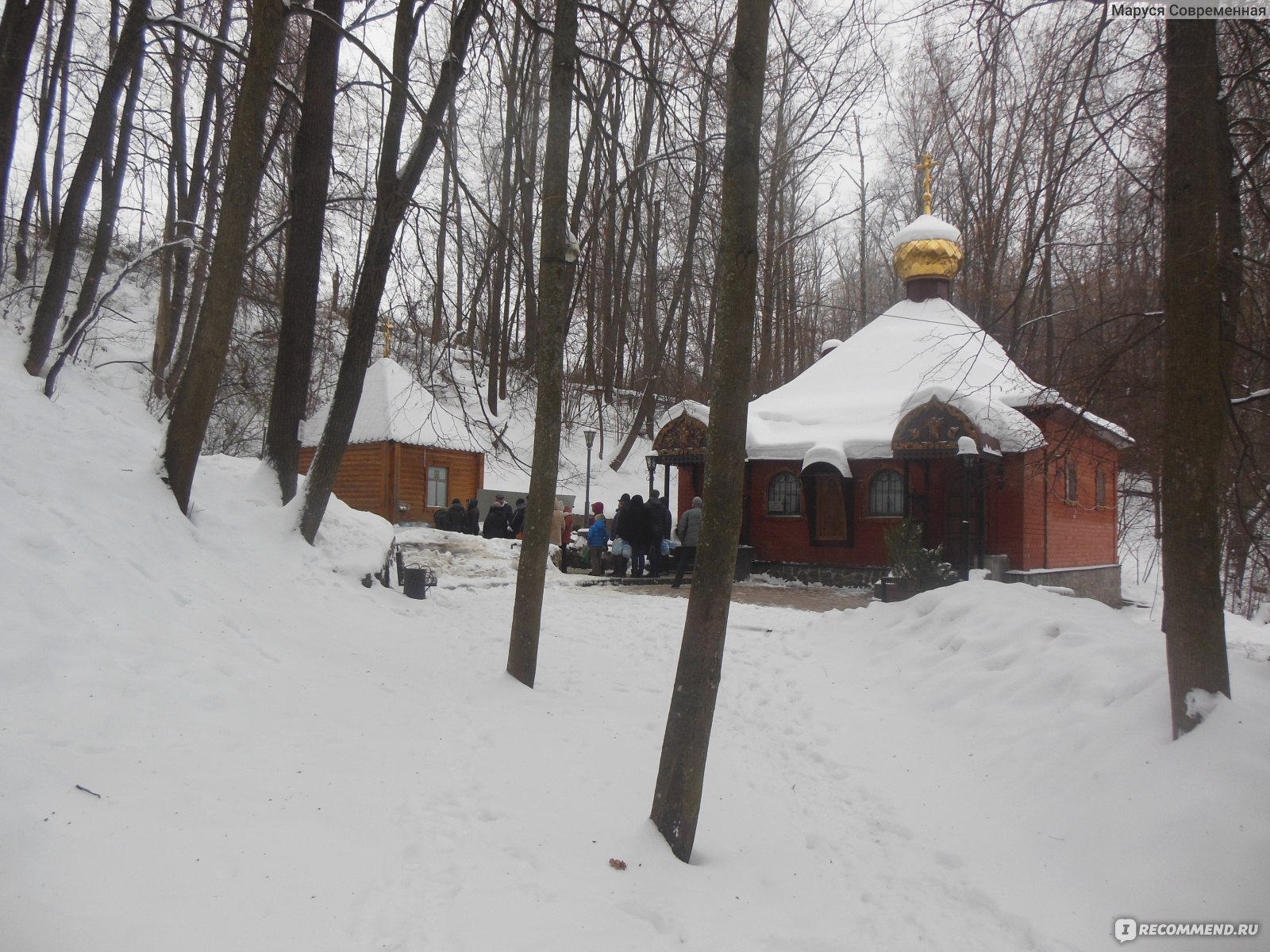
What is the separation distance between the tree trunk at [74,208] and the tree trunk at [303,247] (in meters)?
1.95

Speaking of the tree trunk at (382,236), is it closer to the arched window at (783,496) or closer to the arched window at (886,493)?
the arched window at (783,496)

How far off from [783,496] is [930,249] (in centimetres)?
753

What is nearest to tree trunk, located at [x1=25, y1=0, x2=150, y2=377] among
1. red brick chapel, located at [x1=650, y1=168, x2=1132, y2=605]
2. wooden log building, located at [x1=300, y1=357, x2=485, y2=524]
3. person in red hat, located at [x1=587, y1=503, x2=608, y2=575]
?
red brick chapel, located at [x1=650, y1=168, x2=1132, y2=605]

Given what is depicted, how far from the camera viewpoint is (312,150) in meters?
9.07

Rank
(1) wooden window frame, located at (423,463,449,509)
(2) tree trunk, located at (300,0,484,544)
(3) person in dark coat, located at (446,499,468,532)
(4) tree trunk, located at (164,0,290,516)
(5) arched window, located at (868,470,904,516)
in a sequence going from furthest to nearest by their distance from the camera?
1. (1) wooden window frame, located at (423,463,449,509)
2. (3) person in dark coat, located at (446,499,468,532)
3. (5) arched window, located at (868,470,904,516)
4. (2) tree trunk, located at (300,0,484,544)
5. (4) tree trunk, located at (164,0,290,516)

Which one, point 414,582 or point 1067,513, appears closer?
point 414,582

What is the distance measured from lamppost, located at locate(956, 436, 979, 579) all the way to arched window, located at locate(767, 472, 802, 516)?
11.6ft

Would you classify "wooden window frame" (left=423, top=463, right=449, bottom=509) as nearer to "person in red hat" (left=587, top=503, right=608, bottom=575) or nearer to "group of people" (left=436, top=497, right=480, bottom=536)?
"group of people" (left=436, top=497, right=480, bottom=536)

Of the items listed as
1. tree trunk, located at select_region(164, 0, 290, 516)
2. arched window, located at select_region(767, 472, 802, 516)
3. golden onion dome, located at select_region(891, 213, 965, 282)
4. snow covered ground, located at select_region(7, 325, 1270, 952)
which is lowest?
snow covered ground, located at select_region(7, 325, 1270, 952)

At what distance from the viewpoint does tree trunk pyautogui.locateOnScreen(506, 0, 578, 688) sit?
6.40m

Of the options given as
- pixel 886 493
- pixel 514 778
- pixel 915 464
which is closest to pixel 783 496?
pixel 886 493

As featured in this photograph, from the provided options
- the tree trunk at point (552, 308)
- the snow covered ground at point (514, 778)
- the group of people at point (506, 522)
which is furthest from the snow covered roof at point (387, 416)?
the tree trunk at point (552, 308)

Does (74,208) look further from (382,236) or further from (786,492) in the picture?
(786,492)

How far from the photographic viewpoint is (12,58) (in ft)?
29.9
